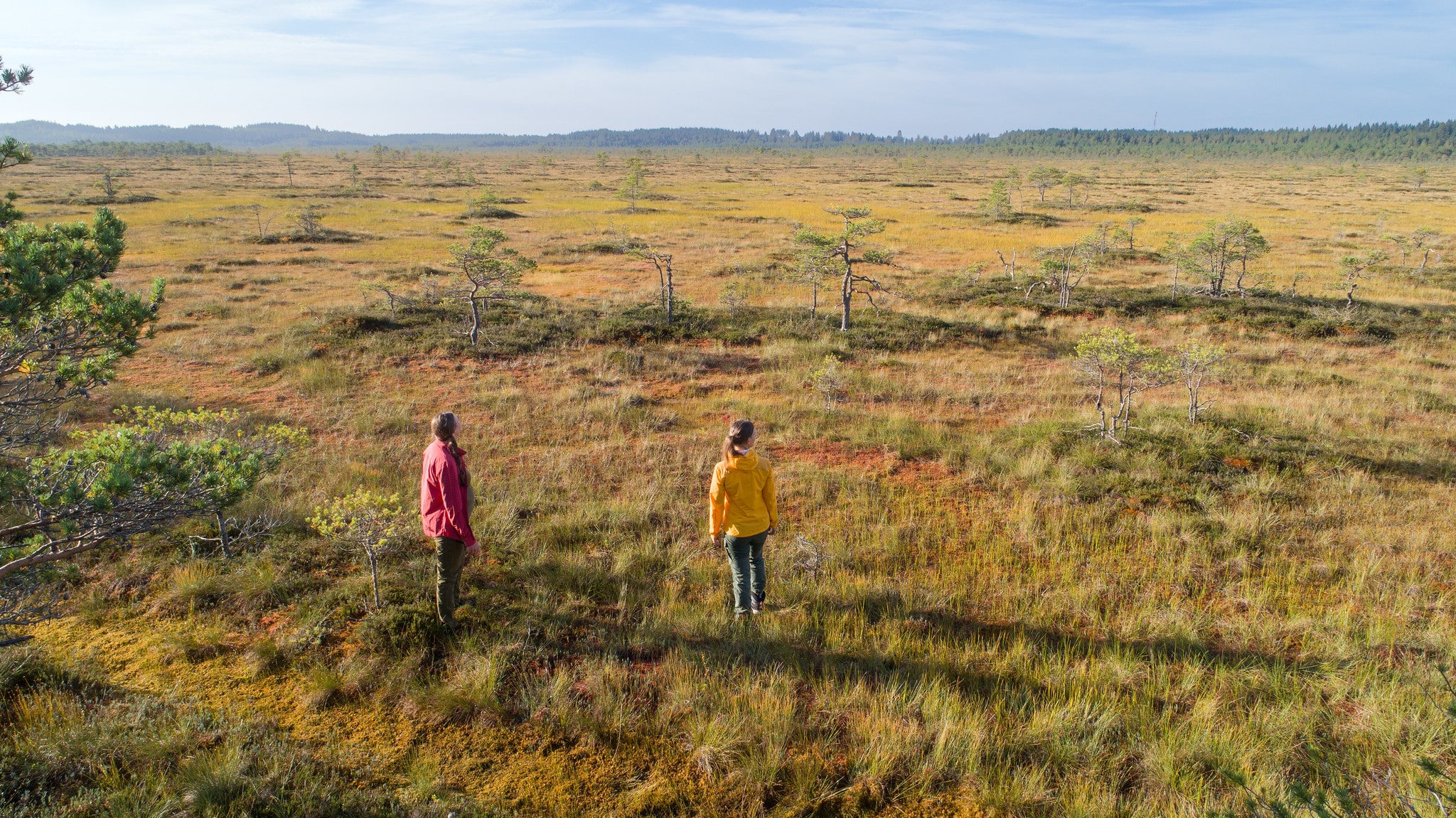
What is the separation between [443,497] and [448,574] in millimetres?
647

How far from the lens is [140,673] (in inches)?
185

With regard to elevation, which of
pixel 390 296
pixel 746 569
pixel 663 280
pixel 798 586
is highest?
pixel 663 280

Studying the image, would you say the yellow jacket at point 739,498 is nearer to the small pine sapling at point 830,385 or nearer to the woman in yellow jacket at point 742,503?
the woman in yellow jacket at point 742,503

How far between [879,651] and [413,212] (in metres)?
44.5

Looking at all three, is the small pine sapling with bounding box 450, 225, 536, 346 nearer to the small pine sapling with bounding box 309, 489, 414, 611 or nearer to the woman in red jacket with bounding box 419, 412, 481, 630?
the small pine sapling with bounding box 309, 489, 414, 611

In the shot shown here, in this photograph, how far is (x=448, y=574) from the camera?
5078 mm

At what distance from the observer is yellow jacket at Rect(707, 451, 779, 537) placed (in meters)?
5.17

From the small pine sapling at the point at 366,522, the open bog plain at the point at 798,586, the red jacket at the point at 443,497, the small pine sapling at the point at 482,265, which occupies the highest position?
the small pine sapling at the point at 482,265

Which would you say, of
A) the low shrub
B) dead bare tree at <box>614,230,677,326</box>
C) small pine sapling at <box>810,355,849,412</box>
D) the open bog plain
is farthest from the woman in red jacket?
dead bare tree at <box>614,230,677,326</box>

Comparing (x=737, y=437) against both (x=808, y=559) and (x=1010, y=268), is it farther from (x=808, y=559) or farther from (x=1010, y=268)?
(x=1010, y=268)

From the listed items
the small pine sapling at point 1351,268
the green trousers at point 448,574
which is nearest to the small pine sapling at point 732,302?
the green trousers at point 448,574

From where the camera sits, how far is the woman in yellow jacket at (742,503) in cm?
512

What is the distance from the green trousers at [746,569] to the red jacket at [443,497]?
1931 mm

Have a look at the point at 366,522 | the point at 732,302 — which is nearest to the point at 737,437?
the point at 366,522
